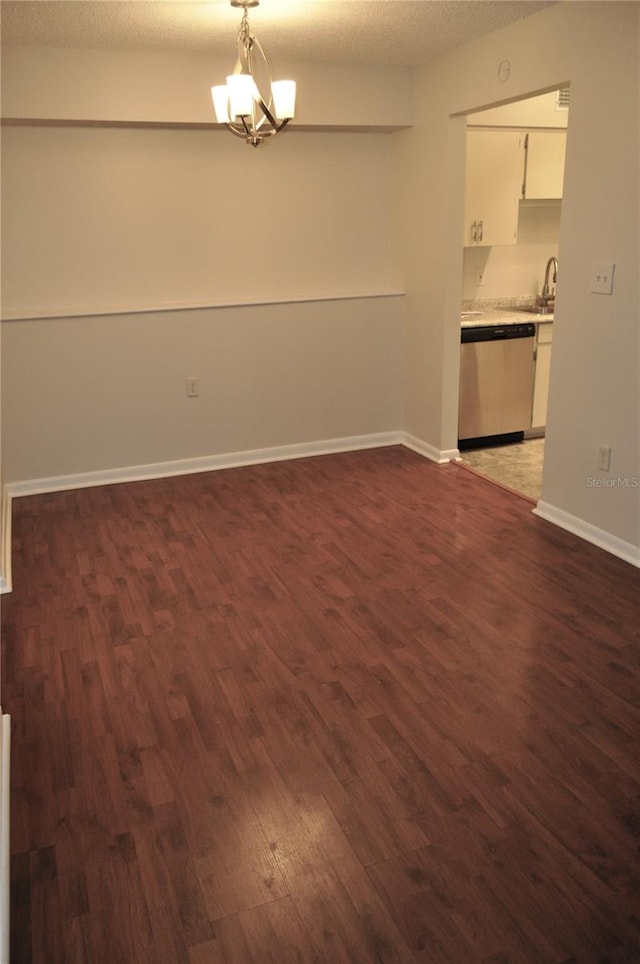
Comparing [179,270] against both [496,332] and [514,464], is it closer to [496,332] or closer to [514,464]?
[496,332]

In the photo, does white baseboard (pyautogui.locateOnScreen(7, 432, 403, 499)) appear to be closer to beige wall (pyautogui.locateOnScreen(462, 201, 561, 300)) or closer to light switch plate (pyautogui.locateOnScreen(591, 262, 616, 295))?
beige wall (pyautogui.locateOnScreen(462, 201, 561, 300))

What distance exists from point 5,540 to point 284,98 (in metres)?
2.49

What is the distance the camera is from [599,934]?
1.75 m

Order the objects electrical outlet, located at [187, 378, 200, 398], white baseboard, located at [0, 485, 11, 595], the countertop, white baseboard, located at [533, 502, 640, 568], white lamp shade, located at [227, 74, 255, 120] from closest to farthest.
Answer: white lamp shade, located at [227, 74, 255, 120]
white baseboard, located at [0, 485, 11, 595]
white baseboard, located at [533, 502, 640, 568]
electrical outlet, located at [187, 378, 200, 398]
the countertop

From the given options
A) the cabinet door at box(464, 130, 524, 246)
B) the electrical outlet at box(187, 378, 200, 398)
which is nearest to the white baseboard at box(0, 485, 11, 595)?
the electrical outlet at box(187, 378, 200, 398)

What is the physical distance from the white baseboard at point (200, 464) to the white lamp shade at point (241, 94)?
2470 millimetres

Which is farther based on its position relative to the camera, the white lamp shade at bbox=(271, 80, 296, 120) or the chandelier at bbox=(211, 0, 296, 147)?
the white lamp shade at bbox=(271, 80, 296, 120)

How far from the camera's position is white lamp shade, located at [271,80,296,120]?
3127mm

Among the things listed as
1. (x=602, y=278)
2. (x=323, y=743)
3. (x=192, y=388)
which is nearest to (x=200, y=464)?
(x=192, y=388)

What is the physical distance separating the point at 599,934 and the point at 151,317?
398 centimetres

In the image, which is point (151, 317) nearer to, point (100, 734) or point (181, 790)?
point (100, 734)

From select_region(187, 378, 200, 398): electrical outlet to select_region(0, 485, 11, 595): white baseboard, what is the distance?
1.26 m

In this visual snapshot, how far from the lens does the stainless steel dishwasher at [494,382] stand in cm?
517

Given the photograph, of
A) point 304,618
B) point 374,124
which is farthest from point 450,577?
point 374,124
